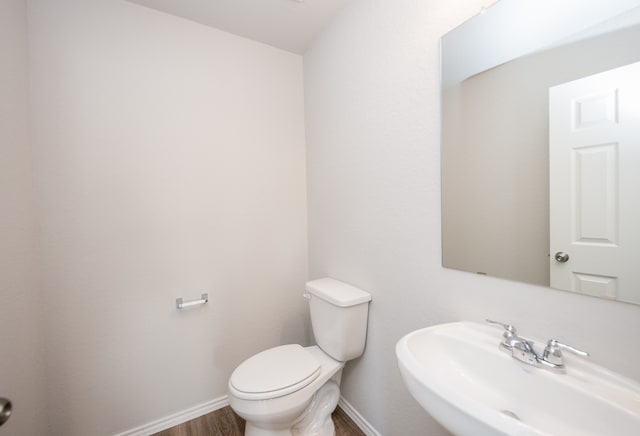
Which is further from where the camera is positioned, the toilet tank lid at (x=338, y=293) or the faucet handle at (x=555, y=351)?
the toilet tank lid at (x=338, y=293)

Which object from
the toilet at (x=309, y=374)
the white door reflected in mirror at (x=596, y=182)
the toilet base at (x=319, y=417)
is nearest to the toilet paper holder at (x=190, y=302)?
the toilet at (x=309, y=374)

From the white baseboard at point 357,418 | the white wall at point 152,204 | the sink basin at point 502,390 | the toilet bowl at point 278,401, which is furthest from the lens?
the white baseboard at point 357,418

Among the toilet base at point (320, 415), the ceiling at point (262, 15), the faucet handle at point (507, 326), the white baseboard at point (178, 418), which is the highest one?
the ceiling at point (262, 15)

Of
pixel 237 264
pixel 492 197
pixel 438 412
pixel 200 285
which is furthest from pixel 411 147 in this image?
pixel 200 285

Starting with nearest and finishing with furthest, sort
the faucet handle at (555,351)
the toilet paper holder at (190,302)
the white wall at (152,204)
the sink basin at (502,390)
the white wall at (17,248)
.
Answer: the sink basin at (502,390) → the faucet handle at (555,351) → the white wall at (17,248) → the white wall at (152,204) → the toilet paper holder at (190,302)

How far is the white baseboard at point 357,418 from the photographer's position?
144 centimetres

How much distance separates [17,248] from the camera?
1.13 metres

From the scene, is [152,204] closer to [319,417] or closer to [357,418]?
[319,417]

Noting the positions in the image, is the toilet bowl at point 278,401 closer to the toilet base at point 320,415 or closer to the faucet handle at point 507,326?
the toilet base at point 320,415

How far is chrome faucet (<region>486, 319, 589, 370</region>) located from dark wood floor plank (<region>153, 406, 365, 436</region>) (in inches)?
44.5

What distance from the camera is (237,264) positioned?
1.76 m

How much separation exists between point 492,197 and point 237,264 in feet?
4.88

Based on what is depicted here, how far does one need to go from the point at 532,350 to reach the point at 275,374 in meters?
1.05

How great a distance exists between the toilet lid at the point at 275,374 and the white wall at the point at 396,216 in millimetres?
359
